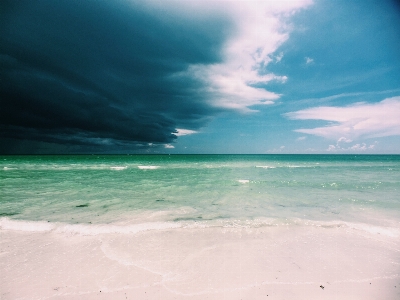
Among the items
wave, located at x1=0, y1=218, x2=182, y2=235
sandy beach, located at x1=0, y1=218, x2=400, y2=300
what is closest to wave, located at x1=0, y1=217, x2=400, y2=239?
wave, located at x1=0, y1=218, x2=182, y2=235

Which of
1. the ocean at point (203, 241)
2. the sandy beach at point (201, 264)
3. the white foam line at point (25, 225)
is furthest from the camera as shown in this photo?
the white foam line at point (25, 225)

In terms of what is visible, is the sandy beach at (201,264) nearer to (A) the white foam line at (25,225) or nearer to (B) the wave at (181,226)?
(B) the wave at (181,226)

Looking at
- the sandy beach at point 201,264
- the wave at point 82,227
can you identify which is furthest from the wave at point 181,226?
the sandy beach at point 201,264

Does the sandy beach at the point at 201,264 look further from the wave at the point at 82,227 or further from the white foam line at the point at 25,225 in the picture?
the white foam line at the point at 25,225

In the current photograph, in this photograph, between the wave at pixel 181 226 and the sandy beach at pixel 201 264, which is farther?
the wave at pixel 181 226

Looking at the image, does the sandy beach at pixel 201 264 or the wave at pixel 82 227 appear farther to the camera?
the wave at pixel 82 227

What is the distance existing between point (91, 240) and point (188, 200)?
6005mm

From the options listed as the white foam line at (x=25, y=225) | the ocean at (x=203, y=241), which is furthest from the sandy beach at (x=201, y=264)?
the white foam line at (x=25, y=225)

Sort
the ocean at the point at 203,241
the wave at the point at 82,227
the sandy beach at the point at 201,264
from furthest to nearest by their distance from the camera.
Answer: the wave at the point at 82,227 → the ocean at the point at 203,241 → the sandy beach at the point at 201,264

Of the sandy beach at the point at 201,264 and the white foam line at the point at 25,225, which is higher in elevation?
the sandy beach at the point at 201,264

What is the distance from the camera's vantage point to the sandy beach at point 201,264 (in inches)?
140

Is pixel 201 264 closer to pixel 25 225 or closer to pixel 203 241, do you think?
pixel 203 241

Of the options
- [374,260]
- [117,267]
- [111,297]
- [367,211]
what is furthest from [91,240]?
[367,211]

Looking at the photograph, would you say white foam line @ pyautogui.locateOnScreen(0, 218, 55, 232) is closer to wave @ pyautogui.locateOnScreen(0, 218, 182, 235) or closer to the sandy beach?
wave @ pyautogui.locateOnScreen(0, 218, 182, 235)
